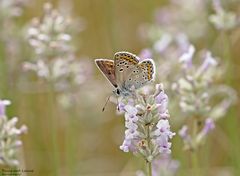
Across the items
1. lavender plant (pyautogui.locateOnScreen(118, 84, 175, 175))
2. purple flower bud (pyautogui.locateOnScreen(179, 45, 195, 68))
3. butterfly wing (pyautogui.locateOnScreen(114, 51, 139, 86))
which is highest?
purple flower bud (pyautogui.locateOnScreen(179, 45, 195, 68))

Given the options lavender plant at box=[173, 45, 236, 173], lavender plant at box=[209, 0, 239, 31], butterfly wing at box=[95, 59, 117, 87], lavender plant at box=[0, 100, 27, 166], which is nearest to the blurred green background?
lavender plant at box=[209, 0, 239, 31]

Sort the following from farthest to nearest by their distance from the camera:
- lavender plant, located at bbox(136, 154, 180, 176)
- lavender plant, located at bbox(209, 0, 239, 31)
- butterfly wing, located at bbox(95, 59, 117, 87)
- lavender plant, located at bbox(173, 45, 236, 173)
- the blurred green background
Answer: the blurred green background
lavender plant, located at bbox(209, 0, 239, 31)
lavender plant, located at bbox(136, 154, 180, 176)
lavender plant, located at bbox(173, 45, 236, 173)
butterfly wing, located at bbox(95, 59, 117, 87)

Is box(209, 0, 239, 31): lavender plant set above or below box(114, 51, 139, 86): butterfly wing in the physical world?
above

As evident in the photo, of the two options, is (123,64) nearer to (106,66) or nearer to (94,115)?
(106,66)

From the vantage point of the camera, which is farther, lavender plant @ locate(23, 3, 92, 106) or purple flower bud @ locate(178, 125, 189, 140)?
lavender plant @ locate(23, 3, 92, 106)

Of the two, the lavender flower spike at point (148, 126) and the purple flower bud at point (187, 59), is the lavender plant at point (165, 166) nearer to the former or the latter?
the purple flower bud at point (187, 59)

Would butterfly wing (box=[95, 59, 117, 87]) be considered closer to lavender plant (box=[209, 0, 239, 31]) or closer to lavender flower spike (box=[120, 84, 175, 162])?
lavender flower spike (box=[120, 84, 175, 162])

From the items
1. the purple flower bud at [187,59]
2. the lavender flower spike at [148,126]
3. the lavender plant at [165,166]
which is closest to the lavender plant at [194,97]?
the purple flower bud at [187,59]
